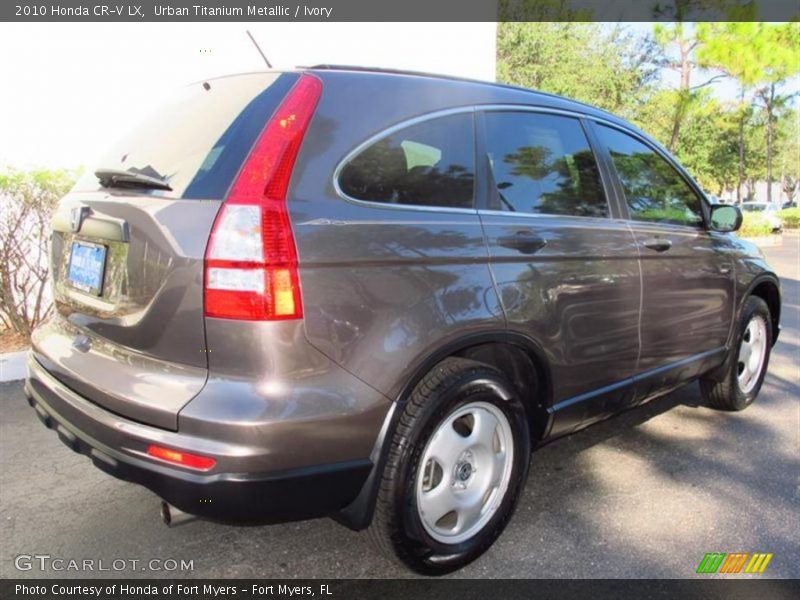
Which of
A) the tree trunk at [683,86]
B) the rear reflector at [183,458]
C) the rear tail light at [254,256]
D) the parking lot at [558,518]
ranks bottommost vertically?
the parking lot at [558,518]

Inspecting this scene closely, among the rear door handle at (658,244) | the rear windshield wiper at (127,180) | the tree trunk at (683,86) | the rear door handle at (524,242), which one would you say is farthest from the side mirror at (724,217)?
the tree trunk at (683,86)

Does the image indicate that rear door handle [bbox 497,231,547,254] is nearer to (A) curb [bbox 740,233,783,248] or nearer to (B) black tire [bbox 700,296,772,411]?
(B) black tire [bbox 700,296,772,411]

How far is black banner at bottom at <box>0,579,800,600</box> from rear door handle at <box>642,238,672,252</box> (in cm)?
159

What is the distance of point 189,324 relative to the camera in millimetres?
1877

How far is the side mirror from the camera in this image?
12.3 feet

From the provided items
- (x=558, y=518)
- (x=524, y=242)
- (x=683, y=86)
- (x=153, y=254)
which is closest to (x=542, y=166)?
(x=524, y=242)

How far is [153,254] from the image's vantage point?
1.95 meters

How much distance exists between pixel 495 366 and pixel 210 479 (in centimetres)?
124

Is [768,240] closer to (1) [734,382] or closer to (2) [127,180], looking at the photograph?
(1) [734,382]

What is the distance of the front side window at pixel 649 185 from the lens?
3234 mm

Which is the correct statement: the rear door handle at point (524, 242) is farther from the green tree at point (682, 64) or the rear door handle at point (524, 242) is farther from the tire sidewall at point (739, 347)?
the green tree at point (682, 64)

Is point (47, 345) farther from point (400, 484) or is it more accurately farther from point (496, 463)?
point (496, 463)

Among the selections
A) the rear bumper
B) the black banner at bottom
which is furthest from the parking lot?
the rear bumper

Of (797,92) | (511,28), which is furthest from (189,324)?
(797,92)
